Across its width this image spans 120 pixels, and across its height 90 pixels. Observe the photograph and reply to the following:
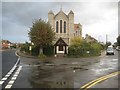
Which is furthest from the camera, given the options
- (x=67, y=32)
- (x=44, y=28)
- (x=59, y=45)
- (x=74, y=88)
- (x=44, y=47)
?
(x=67, y=32)

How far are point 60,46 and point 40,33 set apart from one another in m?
11.0

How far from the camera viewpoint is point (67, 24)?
208 feet

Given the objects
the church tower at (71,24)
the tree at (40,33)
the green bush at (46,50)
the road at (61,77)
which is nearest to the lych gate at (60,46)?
the green bush at (46,50)

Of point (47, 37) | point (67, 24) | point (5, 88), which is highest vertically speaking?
point (67, 24)

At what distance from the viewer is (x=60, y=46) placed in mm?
55938

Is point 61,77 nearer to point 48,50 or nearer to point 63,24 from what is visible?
point 48,50

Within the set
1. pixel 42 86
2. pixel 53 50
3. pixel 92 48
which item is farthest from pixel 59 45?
pixel 42 86

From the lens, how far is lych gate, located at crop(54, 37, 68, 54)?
54581 mm

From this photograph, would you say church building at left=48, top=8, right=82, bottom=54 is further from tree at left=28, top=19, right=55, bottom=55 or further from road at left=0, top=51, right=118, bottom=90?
road at left=0, top=51, right=118, bottom=90

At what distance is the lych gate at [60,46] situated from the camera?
2149 inches

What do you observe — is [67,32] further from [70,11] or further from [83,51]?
[83,51]

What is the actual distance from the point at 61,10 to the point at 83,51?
18.1 metres

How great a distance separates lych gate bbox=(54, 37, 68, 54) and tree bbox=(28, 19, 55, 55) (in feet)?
23.0

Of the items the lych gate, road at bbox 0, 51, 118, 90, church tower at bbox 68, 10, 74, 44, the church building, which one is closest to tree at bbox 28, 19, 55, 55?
the lych gate
